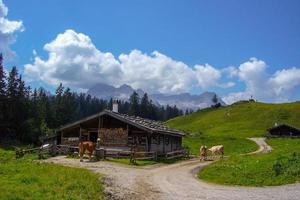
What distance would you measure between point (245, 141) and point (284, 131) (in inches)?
1003

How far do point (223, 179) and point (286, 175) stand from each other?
411 centimetres

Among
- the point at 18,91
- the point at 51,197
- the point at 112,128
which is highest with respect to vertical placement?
the point at 18,91

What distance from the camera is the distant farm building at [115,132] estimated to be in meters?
51.0

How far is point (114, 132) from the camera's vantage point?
51719 mm

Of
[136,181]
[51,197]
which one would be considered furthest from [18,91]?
[51,197]

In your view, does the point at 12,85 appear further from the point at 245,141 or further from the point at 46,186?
the point at 46,186

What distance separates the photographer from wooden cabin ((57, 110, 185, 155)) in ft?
167

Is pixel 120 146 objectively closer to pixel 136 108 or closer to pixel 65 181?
pixel 65 181

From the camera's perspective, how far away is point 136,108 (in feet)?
614

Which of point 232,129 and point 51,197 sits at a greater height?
point 232,129

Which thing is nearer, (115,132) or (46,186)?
(46,186)

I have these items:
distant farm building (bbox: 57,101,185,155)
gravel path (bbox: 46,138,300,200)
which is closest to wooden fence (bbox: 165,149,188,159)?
distant farm building (bbox: 57,101,185,155)

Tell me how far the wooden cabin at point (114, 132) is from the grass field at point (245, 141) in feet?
31.3

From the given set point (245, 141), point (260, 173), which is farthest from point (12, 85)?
point (260, 173)
